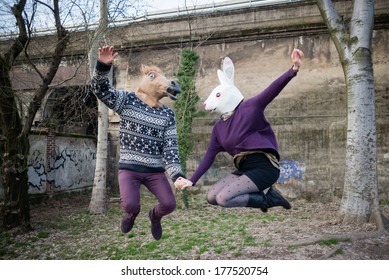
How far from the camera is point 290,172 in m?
8.30

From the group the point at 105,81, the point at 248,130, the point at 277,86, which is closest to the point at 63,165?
the point at 105,81

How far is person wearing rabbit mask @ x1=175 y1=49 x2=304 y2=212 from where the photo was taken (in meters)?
2.97

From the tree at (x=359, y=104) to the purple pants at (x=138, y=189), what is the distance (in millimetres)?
3472

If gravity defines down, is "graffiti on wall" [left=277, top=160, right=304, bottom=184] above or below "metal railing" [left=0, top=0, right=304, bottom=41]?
below

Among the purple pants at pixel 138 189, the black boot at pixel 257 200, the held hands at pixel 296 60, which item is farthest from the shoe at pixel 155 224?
the held hands at pixel 296 60

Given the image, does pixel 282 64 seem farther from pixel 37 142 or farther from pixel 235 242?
pixel 37 142

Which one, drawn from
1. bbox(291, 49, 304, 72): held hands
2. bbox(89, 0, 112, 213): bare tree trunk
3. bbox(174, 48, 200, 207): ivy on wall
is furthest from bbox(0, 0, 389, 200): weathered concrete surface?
bbox(291, 49, 304, 72): held hands

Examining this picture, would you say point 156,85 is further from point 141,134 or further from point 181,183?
point 181,183

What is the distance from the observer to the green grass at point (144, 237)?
5480 mm

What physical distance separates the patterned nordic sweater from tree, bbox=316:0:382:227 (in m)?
3.28

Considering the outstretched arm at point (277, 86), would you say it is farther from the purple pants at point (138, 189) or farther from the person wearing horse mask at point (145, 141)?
the purple pants at point (138, 189)

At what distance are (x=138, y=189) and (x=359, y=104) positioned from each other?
3.69m

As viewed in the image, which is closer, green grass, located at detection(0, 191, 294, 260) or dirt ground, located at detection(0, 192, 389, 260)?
dirt ground, located at detection(0, 192, 389, 260)

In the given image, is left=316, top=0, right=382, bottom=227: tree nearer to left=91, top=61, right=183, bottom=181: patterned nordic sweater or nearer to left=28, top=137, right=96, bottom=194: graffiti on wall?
left=91, top=61, right=183, bottom=181: patterned nordic sweater
